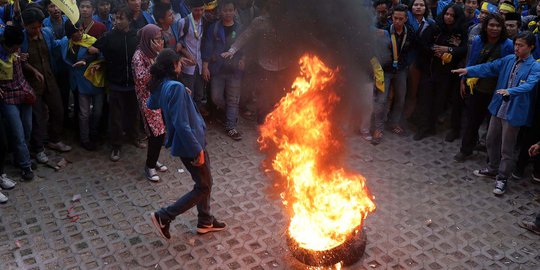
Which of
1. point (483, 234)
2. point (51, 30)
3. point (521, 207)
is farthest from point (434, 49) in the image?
point (51, 30)

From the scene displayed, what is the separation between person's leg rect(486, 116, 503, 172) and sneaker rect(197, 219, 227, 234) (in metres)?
4.27

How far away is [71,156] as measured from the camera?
7.54 metres

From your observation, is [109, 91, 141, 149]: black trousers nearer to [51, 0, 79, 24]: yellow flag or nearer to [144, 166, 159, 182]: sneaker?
[144, 166, 159, 182]: sneaker

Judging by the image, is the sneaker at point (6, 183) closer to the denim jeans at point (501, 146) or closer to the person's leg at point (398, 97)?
the person's leg at point (398, 97)

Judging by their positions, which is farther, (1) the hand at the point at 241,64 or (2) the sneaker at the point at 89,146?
(1) the hand at the point at 241,64

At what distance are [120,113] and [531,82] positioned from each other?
6.01 meters

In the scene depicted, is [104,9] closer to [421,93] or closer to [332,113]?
[332,113]

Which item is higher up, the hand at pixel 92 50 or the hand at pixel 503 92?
the hand at pixel 503 92

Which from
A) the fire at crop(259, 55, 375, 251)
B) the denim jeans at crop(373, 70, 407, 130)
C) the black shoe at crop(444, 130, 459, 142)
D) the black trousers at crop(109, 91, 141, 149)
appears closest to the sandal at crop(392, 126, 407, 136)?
the denim jeans at crop(373, 70, 407, 130)

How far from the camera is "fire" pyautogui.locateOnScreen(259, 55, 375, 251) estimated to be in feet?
17.5

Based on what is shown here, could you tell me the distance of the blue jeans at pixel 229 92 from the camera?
849cm

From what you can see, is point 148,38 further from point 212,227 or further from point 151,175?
point 212,227

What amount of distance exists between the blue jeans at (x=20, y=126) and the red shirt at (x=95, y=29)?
1.45 meters

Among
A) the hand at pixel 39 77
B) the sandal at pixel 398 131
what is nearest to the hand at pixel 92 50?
the hand at pixel 39 77
